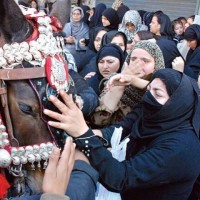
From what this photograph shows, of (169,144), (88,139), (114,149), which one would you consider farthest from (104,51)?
(88,139)

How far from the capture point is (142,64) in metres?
2.75

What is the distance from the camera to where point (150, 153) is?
6.53ft

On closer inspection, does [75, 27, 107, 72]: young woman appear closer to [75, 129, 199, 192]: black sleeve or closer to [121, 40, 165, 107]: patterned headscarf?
[121, 40, 165, 107]: patterned headscarf

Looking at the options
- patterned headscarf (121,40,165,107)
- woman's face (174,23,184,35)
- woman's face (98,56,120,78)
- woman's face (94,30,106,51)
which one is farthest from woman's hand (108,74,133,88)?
woman's face (174,23,184,35)

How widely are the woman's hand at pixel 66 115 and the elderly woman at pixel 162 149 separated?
0.28 m

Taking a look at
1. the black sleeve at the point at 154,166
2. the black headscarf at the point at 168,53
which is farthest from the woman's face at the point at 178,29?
the black sleeve at the point at 154,166

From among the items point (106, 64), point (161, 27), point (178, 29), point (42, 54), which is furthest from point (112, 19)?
point (42, 54)

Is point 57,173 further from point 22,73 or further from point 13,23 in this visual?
Answer: point 13,23

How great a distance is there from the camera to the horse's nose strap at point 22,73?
128 centimetres

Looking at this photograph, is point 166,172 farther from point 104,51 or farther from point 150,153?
point 104,51

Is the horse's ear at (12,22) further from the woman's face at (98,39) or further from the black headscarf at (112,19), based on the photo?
the black headscarf at (112,19)

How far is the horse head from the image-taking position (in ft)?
4.24

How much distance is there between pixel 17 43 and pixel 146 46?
1.67 m

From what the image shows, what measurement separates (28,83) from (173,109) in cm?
97
